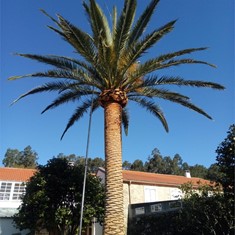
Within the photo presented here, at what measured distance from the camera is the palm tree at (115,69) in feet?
37.2

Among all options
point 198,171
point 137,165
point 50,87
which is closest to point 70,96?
point 50,87

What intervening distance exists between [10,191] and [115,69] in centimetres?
1987

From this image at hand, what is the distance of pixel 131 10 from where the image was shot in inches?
448

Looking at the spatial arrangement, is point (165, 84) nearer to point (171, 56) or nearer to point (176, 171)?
point (171, 56)

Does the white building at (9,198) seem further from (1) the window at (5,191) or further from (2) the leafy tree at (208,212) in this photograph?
(2) the leafy tree at (208,212)

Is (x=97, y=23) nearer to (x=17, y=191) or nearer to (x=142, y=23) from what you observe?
(x=142, y=23)

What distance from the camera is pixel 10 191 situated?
27391mm

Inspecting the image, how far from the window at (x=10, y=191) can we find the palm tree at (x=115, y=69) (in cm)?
1608

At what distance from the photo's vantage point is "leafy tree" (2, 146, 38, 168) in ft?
255

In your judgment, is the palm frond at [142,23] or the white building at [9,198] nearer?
the palm frond at [142,23]

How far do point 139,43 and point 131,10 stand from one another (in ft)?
4.19

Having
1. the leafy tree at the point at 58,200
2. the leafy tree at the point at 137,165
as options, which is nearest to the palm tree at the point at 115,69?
the leafy tree at the point at 58,200

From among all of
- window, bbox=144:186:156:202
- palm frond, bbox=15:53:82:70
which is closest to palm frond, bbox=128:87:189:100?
palm frond, bbox=15:53:82:70

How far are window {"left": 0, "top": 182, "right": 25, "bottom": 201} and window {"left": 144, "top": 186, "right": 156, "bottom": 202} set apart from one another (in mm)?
10959
